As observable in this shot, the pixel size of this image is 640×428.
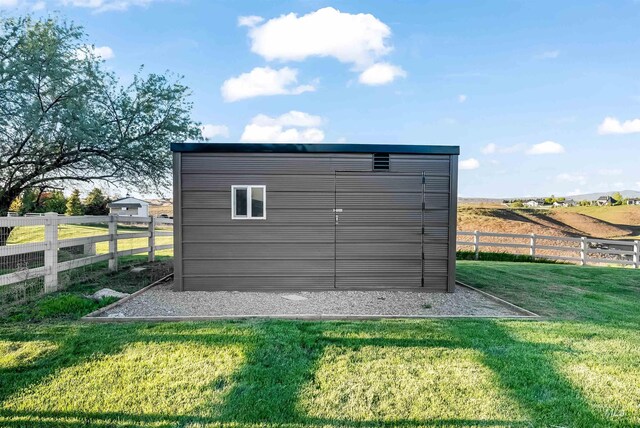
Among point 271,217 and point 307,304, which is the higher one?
point 271,217

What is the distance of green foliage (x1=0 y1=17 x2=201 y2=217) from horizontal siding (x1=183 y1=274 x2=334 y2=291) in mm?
5074

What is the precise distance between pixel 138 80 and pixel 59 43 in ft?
6.08

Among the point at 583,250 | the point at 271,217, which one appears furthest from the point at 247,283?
the point at 583,250

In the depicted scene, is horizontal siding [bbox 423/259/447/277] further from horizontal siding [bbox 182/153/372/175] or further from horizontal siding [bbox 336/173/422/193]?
horizontal siding [bbox 182/153/372/175]

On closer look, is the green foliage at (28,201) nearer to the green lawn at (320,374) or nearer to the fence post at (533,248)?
the green lawn at (320,374)

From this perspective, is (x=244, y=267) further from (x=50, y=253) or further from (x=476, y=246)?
(x=476, y=246)

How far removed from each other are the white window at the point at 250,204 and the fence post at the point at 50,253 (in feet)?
9.95

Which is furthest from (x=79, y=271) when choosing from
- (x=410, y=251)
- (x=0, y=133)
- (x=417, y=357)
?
(x=417, y=357)

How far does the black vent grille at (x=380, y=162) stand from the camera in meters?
6.29

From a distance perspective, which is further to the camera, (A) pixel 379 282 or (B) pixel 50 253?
(A) pixel 379 282

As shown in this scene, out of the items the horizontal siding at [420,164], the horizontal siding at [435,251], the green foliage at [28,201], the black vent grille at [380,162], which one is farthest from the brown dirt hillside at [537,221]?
the green foliage at [28,201]

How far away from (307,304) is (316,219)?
1.63 metres

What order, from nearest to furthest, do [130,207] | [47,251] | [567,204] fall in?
[47,251] → [130,207] → [567,204]

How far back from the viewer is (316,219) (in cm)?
633
